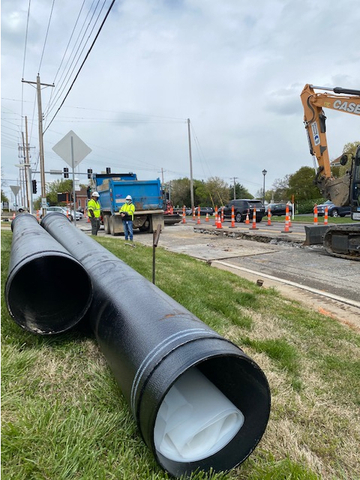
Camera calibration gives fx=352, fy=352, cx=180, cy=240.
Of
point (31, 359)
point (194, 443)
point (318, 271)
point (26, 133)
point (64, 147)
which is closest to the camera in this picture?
point (194, 443)

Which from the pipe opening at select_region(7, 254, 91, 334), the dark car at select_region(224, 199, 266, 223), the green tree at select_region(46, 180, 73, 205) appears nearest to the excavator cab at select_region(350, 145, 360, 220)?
the pipe opening at select_region(7, 254, 91, 334)

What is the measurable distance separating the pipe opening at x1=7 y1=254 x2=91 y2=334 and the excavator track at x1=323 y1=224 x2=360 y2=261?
337 inches

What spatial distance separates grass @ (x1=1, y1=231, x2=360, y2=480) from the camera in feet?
5.94

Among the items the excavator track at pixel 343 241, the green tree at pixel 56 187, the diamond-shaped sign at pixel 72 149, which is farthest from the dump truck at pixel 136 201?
the green tree at pixel 56 187

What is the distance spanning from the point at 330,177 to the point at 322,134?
1.49m

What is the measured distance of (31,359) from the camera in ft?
8.75

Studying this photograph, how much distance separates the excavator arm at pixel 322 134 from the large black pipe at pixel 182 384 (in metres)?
9.91

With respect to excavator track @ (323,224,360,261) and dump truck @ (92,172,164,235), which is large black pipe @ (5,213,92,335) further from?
dump truck @ (92,172,164,235)

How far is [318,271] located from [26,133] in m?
48.7

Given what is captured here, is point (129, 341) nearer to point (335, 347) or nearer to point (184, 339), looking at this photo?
point (184, 339)

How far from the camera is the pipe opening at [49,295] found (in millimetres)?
2906

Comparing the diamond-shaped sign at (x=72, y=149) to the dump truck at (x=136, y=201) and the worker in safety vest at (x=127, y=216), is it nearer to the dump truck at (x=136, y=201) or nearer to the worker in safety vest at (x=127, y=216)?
the worker in safety vest at (x=127, y=216)

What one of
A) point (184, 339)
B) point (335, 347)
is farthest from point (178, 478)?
point (335, 347)

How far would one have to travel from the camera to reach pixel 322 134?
1181 cm
